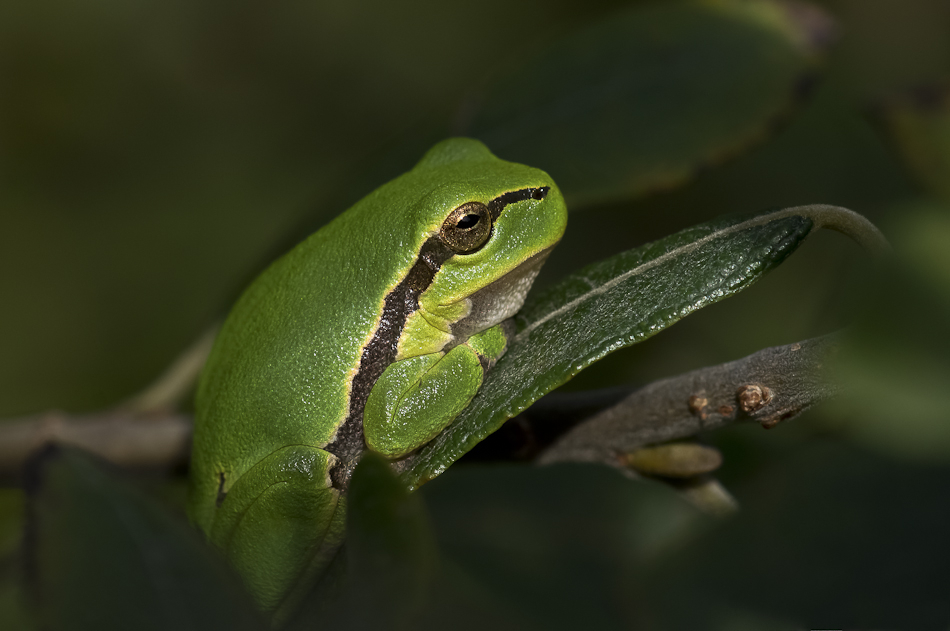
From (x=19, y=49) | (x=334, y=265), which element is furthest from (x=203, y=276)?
(x=334, y=265)

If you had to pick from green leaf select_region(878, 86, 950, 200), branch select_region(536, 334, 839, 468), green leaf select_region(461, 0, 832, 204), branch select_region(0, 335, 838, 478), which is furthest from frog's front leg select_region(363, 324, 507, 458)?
green leaf select_region(878, 86, 950, 200)

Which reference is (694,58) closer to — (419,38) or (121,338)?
(419,38)

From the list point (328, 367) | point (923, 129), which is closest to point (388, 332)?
point (328, 367)

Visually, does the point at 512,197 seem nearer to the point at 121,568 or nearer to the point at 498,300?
the point at 498,300

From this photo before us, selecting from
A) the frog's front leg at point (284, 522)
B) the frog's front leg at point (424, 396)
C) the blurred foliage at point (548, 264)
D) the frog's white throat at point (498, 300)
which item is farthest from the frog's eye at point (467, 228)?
the frog's front leg at point (284, 522)

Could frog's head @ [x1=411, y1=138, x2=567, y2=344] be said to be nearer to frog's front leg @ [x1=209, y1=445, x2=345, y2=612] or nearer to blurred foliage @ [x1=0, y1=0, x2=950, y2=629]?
blurred foliage @ [x1=0, y1=0, x2=950, y2=629]
